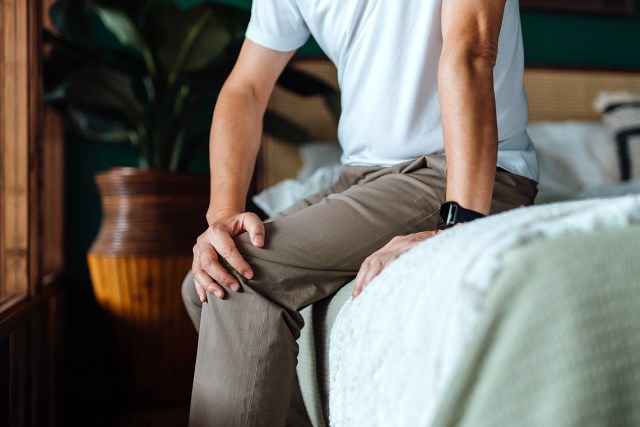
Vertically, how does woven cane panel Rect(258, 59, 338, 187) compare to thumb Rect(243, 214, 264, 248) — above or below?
below

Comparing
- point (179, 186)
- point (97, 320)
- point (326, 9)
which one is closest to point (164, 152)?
point (179, 186)

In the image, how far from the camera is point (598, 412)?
0.49 meters

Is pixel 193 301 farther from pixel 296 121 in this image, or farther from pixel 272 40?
pixel 296 121

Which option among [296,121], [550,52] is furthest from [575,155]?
[296,121]

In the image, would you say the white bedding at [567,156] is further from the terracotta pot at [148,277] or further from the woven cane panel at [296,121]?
the terracotta pot at [148,277]

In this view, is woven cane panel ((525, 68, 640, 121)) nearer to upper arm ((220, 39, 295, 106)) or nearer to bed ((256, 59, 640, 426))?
upper arm ((220, 39, 295, 106))

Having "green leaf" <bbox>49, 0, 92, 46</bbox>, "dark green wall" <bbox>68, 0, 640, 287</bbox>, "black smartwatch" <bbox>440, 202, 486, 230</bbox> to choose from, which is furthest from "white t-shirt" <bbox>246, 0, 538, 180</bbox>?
"dark green wall" <bbox>68, 0, 640, 287</bbox>

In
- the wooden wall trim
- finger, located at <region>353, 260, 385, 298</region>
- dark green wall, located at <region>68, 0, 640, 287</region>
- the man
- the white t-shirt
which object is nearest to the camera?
finger, located at <region>353, 260, 385, 298</region>

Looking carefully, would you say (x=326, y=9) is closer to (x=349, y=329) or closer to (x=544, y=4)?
(x=349, y=329)

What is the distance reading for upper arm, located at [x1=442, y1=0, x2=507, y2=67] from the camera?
3.13ft

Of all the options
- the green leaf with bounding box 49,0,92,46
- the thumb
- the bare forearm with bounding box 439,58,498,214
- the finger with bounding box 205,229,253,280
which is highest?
the bare forearm with bounding box 439,58,498,214

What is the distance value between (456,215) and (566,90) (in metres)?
2.07

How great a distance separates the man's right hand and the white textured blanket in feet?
0.93

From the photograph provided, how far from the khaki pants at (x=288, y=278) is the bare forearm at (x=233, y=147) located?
0.20 metres
